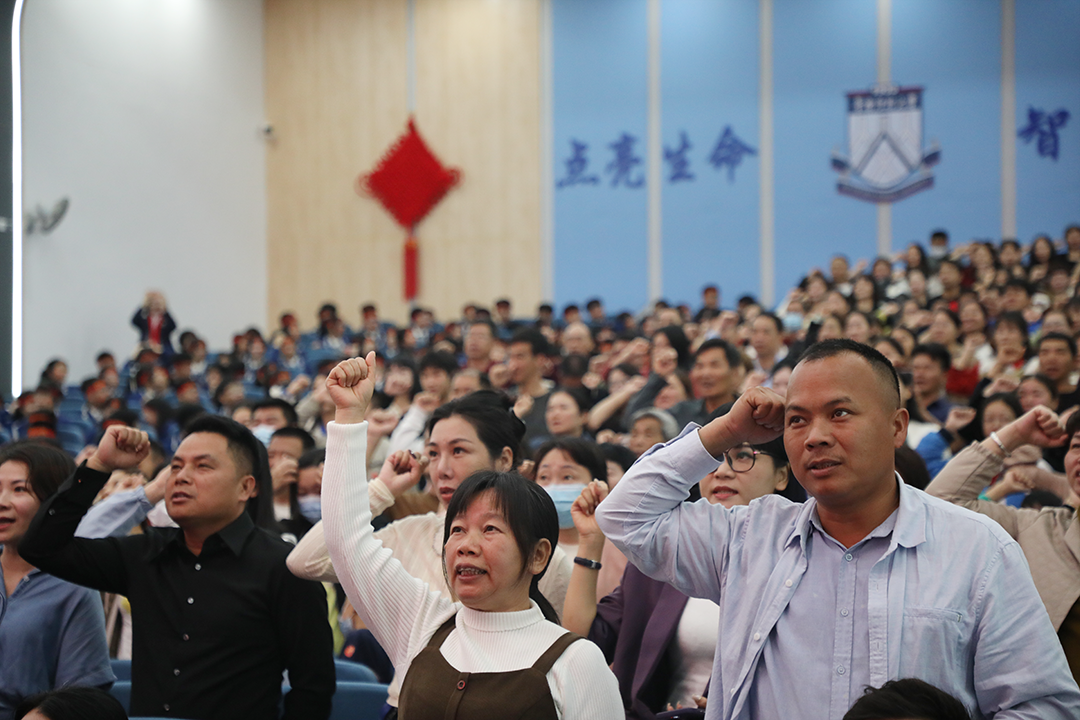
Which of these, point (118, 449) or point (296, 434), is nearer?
point (118, 449)

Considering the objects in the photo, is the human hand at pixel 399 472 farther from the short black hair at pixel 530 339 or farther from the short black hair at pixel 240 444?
the short black hair at pixel 530 339

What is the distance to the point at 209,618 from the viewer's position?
2.13 meters

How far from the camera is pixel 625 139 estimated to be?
40.2 ft

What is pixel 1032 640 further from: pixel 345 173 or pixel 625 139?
pixel 345 173

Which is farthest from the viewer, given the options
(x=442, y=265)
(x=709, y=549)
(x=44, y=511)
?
(x=442, y=265)

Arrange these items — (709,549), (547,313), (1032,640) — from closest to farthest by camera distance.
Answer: (1032,640) < (709,549) < (547,313)

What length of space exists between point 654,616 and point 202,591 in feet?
3.20

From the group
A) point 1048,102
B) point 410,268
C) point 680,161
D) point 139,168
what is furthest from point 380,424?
point 1048,102

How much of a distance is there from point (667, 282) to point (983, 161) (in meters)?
3.77

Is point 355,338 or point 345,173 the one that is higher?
point 345,173

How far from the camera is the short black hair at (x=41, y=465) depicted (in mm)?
2342

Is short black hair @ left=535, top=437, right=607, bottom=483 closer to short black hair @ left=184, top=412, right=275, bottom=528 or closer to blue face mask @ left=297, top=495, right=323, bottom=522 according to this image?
short black hair @ left=184, top=412, right=275, bottom=528

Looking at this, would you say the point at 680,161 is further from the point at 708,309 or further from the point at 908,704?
the point at 908,704

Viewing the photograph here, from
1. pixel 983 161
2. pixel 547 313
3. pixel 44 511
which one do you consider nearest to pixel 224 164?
pixel 547 313
